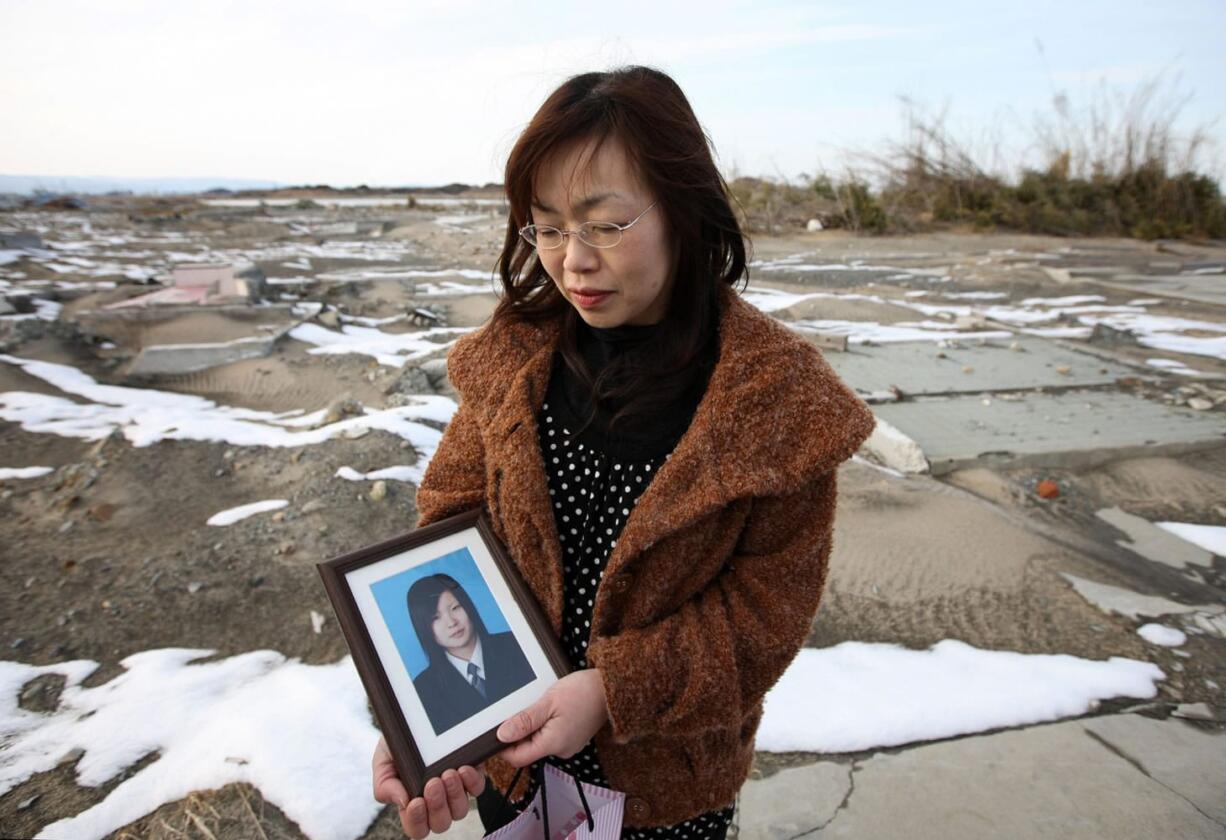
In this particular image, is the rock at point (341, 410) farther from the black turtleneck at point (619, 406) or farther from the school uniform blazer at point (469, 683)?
the school uniform blazer at point (469, 683)

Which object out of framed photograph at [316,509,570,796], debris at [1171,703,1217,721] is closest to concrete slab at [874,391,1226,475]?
debris at [1171,703,1217,721]

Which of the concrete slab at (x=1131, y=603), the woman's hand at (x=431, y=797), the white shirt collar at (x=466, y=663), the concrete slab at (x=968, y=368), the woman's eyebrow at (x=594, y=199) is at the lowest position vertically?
the concrete slab at (x=1131, y=603)

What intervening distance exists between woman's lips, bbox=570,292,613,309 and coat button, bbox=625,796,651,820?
32.8 inches

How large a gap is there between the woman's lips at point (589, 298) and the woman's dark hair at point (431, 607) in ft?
1.55

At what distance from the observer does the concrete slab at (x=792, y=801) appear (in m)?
1.84

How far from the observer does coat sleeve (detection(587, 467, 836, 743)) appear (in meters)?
0.96

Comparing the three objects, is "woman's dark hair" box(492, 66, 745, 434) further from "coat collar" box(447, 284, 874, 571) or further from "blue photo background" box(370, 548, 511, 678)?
"blue photo background" box(370, 548, 511, 678)

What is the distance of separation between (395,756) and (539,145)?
2.81 feet

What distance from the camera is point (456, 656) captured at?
38.3 inches

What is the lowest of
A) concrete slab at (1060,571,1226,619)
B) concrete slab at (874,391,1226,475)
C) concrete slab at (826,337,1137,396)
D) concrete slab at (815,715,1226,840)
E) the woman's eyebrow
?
concrete slab at (815,715,1226,840)

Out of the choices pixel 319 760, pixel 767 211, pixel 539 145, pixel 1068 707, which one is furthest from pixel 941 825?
pixel 767 211

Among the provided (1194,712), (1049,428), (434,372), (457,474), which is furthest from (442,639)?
(434,372)

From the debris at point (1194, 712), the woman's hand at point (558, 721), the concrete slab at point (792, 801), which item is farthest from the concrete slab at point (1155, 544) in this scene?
the woman's hand at point (558, 721)

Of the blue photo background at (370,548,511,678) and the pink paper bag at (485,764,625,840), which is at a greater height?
the blue photo background at (370,548,511,678)
